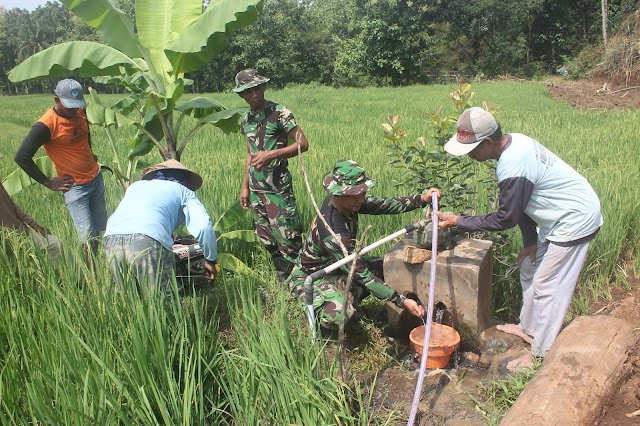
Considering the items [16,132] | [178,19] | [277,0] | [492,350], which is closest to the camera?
→ [492,350]

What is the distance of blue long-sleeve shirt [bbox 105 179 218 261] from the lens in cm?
270

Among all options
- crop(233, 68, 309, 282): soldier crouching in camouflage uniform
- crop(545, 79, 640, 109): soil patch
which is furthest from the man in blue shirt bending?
crop(545, 79, 640, 109): soil patch

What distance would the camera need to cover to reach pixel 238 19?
370cm

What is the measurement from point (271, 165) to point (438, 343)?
68.1 inches

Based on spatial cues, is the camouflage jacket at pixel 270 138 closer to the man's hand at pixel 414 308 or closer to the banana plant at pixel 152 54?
the banana plant at pixel 152 54

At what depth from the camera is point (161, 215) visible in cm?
276

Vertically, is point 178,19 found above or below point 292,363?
above

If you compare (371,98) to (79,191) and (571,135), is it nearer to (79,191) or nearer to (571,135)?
(571,135)

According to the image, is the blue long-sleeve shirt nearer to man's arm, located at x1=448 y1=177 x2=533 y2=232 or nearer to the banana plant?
the banana plant

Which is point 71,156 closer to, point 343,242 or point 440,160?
point 343,242

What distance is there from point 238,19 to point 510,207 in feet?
7.76

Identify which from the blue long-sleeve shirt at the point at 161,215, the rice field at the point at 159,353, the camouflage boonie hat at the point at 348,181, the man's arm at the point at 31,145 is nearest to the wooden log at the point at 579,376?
the rice field at the point at 159,353

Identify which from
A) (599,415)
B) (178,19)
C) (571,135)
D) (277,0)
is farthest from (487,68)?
(599,415)

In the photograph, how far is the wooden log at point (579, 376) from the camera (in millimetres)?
2002
